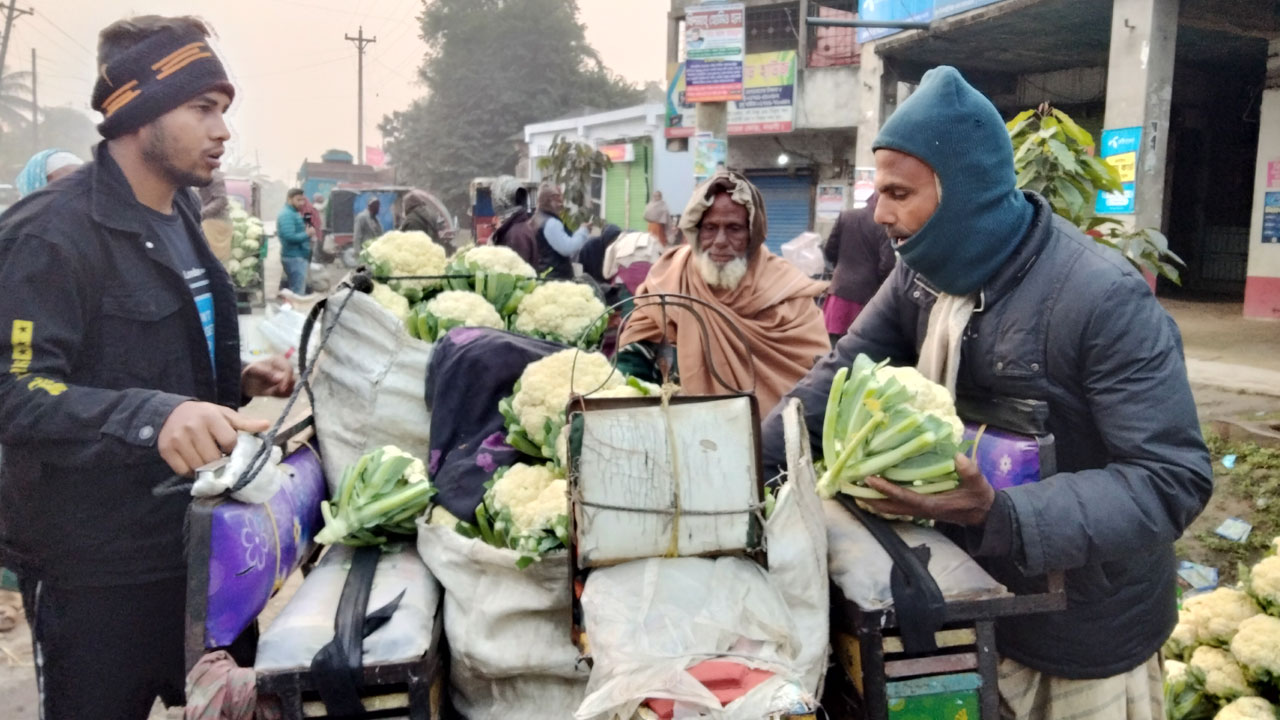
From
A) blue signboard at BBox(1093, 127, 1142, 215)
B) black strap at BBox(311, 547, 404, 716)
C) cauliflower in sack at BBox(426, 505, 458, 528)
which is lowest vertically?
black strap at BBox(311, 547, 404, 716)

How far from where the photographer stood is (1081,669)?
5.78 feet

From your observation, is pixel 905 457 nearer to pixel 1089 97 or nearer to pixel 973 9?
pixel 973 9

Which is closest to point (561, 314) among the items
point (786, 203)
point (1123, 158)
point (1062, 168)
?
point (1062, 168)

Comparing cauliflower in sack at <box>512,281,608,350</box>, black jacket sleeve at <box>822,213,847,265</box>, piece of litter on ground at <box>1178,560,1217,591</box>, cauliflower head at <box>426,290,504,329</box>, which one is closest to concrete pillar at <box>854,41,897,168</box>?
black jacket sleeve at <box>822,213,847,265</box>

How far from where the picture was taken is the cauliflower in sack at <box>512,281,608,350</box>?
2734 mm

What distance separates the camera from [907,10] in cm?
1334

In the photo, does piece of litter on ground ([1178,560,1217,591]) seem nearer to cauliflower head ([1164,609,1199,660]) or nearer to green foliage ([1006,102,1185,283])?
cauliflower head ([1164,609,1199,660])

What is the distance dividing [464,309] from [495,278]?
0.38 metres

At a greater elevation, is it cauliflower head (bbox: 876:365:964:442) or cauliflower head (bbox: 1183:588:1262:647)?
cauliflower head (bbox: 876:365:964:442)

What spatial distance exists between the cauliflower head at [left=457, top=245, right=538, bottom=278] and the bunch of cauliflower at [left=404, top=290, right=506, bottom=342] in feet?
1.11

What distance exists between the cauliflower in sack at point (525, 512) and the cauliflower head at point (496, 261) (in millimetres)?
1250

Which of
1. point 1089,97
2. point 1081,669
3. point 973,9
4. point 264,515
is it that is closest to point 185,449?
point 264,515

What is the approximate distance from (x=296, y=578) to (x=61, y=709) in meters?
2.70

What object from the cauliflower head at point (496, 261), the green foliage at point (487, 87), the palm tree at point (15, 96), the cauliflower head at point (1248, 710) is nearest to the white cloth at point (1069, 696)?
the cauliflower head at point (1248, 710)
